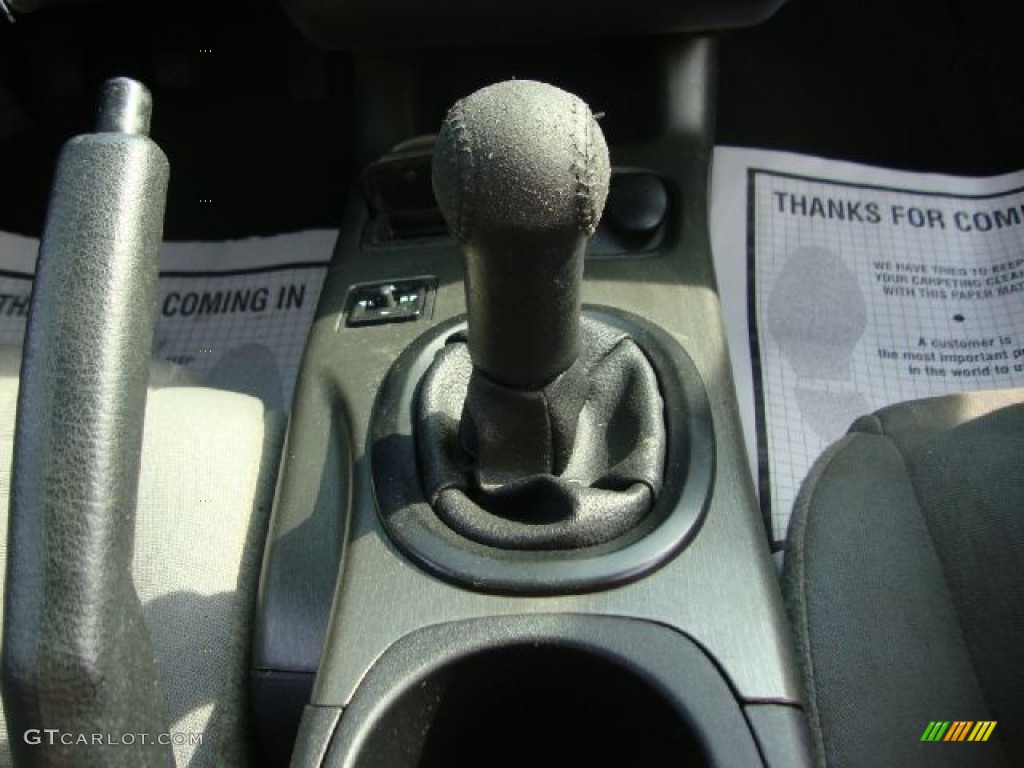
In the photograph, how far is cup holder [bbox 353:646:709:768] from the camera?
448mm

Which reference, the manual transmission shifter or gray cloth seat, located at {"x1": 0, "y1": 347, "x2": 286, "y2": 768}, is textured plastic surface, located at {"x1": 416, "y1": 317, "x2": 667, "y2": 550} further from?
gray cloth seat, located at {"x1": 0, "y1": 347, "x2": 286, "y2": 768}

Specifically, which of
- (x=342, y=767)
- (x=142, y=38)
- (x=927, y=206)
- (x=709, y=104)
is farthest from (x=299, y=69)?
(x=342, y=767)

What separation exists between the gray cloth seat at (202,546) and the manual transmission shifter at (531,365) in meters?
0.13

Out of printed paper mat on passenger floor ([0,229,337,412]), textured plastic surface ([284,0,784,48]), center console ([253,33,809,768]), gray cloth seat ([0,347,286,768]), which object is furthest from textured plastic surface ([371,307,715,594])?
printed paper mat on passenger floor ([0,229,337,412])

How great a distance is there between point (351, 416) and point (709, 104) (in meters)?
0.47

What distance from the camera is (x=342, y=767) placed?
43 cm

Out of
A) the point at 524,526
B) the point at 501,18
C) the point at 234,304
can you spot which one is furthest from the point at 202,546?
the point at 234,304

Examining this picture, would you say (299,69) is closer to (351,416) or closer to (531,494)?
(351,416)

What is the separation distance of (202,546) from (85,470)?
0.27 metres

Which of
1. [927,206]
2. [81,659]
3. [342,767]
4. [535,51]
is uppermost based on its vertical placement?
[535,51]

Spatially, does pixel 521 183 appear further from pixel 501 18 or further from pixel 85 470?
pixel 501 18

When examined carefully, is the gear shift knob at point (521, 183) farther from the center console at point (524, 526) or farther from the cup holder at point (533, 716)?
the cup holder at point (533, 716)

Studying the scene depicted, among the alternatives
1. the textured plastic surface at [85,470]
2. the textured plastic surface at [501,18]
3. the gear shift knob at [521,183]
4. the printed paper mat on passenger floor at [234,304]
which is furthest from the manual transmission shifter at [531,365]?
the printed paper mat on passenger floor at [234,304]

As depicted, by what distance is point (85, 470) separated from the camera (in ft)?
1.01
